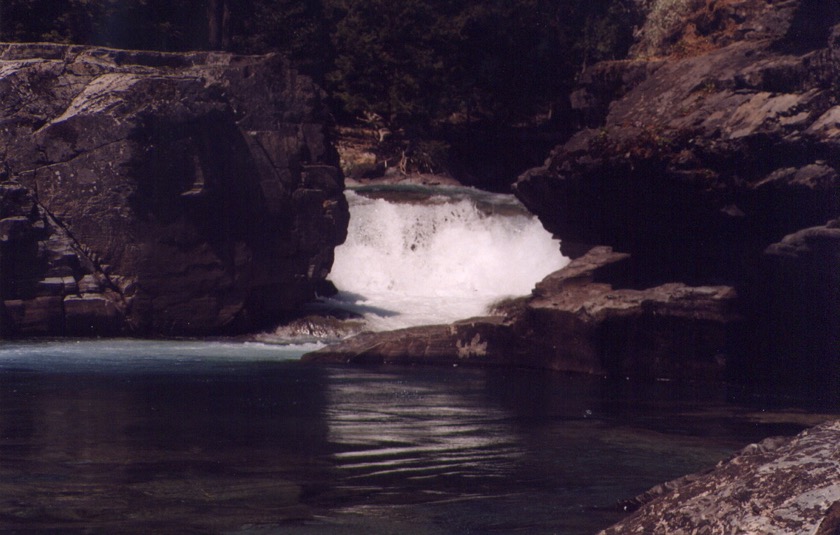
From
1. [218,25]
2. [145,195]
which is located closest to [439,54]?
[218,25]

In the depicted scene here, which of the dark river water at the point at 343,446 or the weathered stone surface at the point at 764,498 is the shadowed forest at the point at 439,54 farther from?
the weathered stone surface at the point at 764,498

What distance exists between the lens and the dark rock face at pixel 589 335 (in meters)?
14.0

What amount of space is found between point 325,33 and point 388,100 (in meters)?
4.07

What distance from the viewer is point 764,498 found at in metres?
4.59

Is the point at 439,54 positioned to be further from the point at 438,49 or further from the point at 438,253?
the point at 438,253

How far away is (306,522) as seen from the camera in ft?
20.6

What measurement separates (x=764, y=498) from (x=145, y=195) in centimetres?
1701

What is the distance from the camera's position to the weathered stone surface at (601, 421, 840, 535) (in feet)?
14.4

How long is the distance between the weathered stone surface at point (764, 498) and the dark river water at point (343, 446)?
4.02ft

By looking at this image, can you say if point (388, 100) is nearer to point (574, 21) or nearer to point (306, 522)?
point (574, 21)

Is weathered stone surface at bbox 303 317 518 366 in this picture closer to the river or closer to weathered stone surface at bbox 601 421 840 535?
the river

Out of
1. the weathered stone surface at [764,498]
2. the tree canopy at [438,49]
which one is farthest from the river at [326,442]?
the tree canopy at [438,49]

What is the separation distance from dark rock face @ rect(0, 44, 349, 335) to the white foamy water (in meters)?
3.17

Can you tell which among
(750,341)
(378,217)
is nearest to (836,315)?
(750,341)
